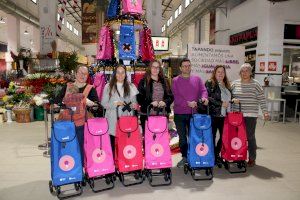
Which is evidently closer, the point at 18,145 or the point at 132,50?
the point at 132,50

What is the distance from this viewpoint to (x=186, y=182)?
370 cm

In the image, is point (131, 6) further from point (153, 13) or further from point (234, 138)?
point (153, 13)

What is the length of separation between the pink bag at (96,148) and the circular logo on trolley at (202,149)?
43.4 inches

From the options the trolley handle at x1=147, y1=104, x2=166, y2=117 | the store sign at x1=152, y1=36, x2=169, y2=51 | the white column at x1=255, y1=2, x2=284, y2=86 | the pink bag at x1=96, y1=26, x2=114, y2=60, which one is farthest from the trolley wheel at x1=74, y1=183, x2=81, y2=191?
the store sign at x1=152, y1=36, x2=169, y2=51

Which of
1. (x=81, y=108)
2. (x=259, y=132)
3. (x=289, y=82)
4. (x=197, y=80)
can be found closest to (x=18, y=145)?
(x=81, y=108)

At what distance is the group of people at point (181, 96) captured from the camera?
12.0 ft

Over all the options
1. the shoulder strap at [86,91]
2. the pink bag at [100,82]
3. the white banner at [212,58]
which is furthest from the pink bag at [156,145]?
the white banner at [212,58]

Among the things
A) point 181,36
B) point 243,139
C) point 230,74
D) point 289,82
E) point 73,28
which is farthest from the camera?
point 73,28

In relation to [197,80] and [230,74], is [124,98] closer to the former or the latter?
[197,80]

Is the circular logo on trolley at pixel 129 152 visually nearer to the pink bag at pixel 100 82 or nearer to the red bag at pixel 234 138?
the red bag at pixel 234 138

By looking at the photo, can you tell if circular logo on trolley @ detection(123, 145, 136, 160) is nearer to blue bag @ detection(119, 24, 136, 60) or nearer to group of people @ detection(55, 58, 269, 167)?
group of people @ detection(55, 58, 269, 167)

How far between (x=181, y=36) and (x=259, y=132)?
17.0 metres

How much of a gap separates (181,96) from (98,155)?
1.33 meters

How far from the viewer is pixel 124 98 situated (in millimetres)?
3693
